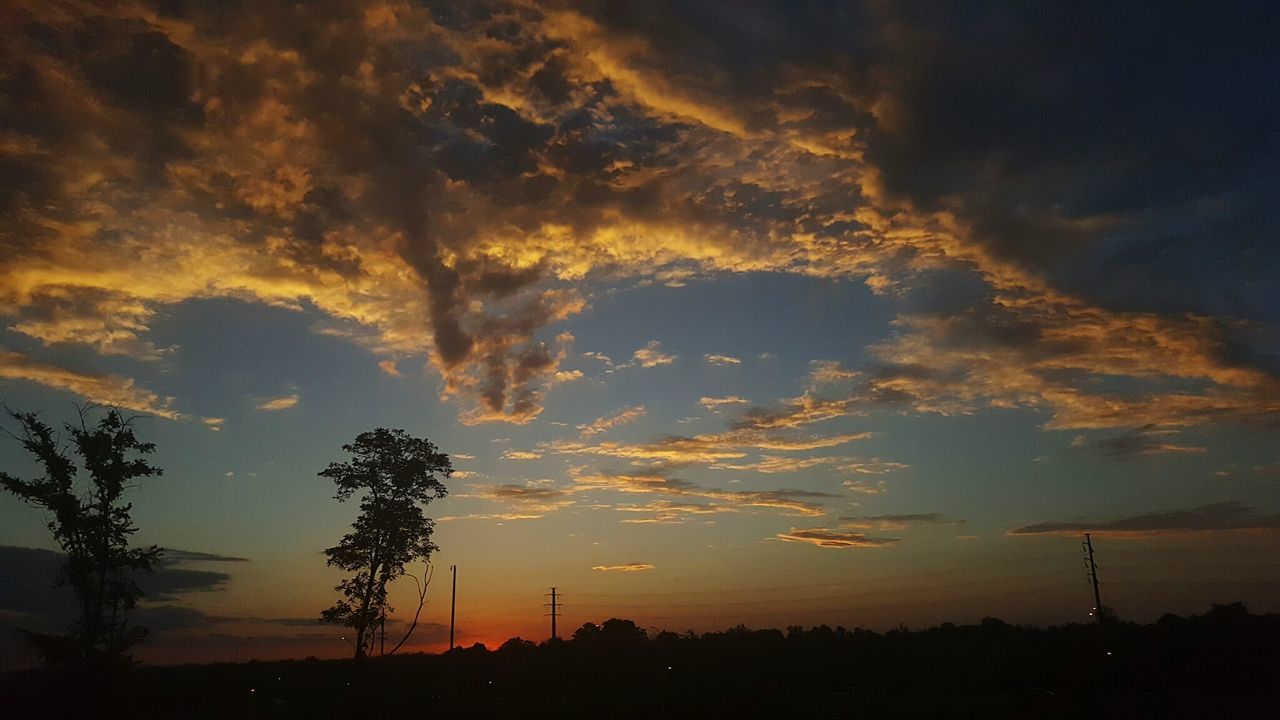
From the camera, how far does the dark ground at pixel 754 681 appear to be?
37.6 m

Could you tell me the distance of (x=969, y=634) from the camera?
10050cm

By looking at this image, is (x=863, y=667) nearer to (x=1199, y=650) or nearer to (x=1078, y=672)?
(x=1078, y=672)

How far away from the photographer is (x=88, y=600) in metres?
39.2

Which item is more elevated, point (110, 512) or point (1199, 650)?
point (110, 512)

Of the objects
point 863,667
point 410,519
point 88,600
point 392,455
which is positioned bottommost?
point 863,667

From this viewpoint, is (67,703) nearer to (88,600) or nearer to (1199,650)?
(88,600)

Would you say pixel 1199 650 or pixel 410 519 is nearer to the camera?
pixel 410 519

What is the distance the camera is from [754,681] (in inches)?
2304

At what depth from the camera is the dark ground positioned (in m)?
37.6

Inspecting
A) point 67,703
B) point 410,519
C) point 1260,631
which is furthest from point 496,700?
point 1260,631

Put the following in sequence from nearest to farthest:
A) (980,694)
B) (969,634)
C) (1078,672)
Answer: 1. (980,694)
2. (1078,672)
3. (969,634)

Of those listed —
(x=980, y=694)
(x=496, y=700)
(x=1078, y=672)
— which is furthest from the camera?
(x=1078, y=672)

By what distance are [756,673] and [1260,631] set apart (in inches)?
1628

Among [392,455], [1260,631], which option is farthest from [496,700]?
[1260,631]
